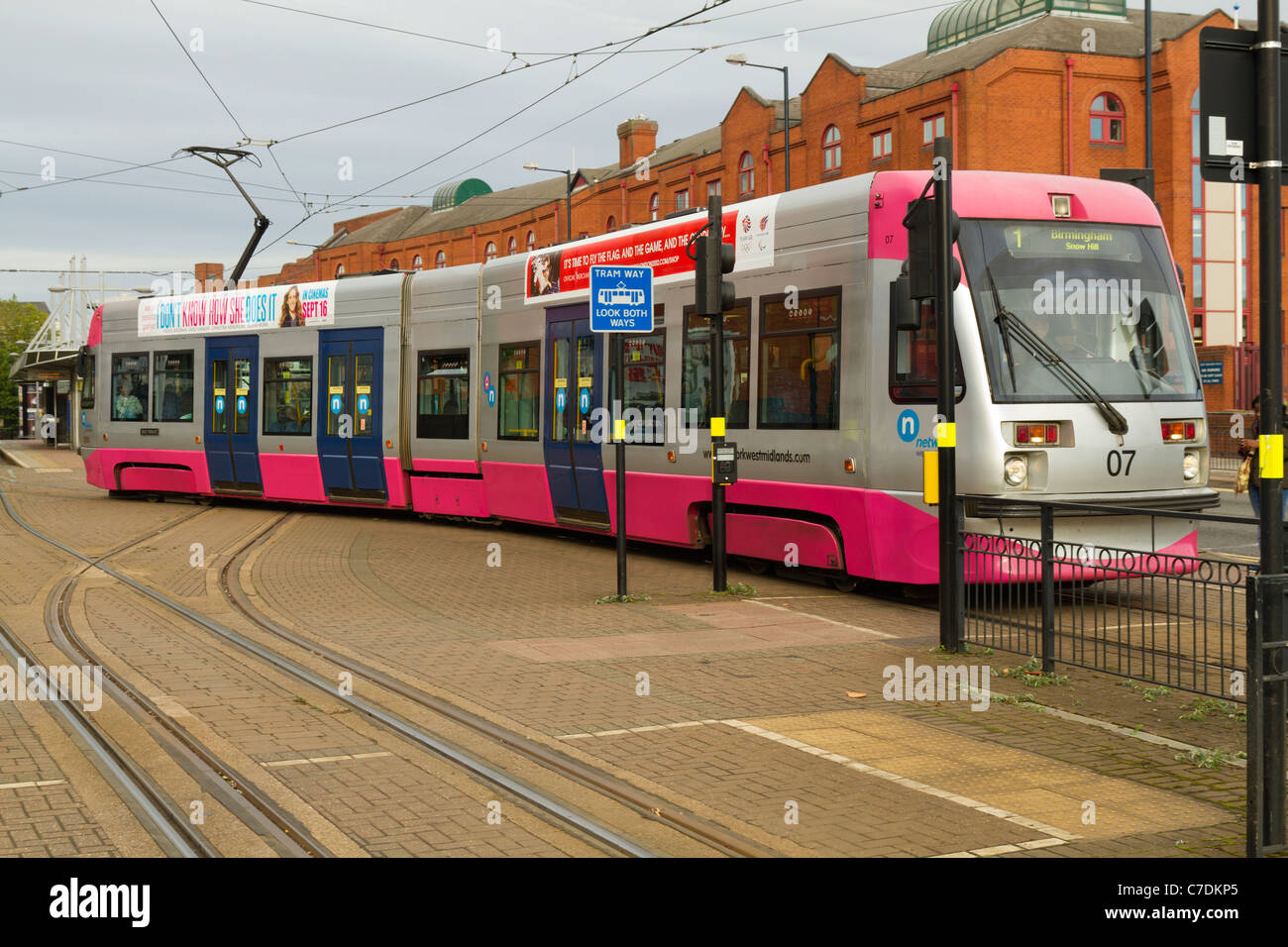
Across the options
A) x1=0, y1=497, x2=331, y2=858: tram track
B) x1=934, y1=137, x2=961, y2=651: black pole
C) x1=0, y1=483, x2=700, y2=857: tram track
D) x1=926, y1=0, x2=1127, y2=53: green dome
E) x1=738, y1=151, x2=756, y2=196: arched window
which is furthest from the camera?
x1=738, y1=151, x2=756, y2=196: arched window

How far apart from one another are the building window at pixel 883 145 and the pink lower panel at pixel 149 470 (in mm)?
32537

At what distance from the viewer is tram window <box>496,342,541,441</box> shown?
57.8ft

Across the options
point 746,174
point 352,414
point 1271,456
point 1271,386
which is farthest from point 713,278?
point 746,174

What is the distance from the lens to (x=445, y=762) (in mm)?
6719

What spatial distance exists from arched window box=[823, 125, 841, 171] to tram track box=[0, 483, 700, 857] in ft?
144

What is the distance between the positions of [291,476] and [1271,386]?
1878 cm

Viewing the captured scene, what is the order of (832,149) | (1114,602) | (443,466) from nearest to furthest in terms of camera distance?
(1114,602) → (443,466) → (832,149)

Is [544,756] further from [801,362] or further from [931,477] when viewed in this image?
[801,362]

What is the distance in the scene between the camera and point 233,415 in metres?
23.4

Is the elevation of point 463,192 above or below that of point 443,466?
above

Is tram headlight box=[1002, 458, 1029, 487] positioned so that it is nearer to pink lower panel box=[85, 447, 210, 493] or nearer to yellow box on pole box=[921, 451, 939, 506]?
yellow box on pole box=[921, 451, 939, 506]

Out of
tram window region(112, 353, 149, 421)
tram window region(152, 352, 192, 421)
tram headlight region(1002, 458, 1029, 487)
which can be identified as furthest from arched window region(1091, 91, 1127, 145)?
tram headlight region(1002, 458, 1029, 487)
